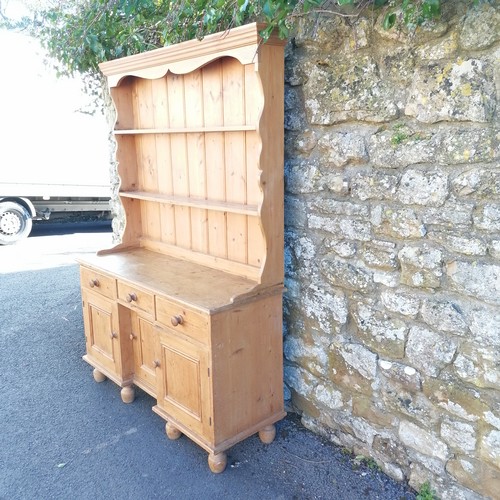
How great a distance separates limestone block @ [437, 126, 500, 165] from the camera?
5.65ft

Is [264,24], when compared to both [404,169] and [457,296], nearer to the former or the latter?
[404,169]

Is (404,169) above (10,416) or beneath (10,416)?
above

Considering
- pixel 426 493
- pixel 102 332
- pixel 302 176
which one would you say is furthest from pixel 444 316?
pixel 102 332

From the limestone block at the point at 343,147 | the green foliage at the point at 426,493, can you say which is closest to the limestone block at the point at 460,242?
the limestone block at the point at 343,147

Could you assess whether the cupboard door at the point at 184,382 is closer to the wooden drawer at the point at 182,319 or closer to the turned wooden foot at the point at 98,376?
the wooden drawer at the point at 182,319

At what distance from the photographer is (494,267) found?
1.77 metres

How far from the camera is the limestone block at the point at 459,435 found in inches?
76.1

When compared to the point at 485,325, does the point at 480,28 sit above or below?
above

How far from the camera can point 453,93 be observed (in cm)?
179

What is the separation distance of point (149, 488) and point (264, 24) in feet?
6.84

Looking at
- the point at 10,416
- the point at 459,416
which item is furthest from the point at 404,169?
the point at 10,416

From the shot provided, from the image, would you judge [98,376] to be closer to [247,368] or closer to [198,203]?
[247,368]

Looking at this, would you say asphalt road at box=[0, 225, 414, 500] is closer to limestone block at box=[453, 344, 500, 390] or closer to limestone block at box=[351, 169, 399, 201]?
limestone block at box=[453, 344, 500, 390]

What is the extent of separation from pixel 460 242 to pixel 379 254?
37 cm
